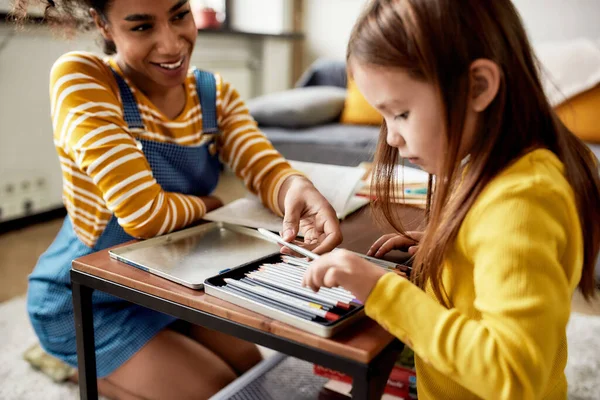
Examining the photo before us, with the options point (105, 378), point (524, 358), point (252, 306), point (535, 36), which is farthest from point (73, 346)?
point (535, 36)

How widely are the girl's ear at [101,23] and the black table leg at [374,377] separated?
821 mm

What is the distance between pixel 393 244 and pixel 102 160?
486 mm

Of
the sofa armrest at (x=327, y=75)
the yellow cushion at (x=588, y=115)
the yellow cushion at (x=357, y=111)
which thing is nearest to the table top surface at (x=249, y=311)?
the yellow cushion at (x=588, y=115)

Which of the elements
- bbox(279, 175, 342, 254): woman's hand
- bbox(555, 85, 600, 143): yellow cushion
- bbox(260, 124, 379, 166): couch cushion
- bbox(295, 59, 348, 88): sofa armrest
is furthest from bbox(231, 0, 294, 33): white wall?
bbox(279, 175, 342, 254): woman's hand

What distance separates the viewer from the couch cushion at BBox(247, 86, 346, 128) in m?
2.80

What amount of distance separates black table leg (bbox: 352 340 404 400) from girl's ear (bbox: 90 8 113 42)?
82 centimetres

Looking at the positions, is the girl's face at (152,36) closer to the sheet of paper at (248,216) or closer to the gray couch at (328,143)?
the sheet of paper at (248,216)

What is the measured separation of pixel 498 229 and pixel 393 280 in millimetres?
115

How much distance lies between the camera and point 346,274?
0.57 m

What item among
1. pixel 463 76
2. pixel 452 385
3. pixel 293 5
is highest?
pixel 293 5

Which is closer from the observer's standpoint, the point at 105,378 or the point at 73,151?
the point at 73,151

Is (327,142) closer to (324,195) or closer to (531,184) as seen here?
(324,195)

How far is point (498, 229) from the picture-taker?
0.53 metres

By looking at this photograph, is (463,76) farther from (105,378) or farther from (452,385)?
(105,378)
